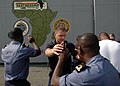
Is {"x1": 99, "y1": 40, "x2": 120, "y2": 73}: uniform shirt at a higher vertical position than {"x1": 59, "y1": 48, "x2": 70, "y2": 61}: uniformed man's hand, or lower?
lower

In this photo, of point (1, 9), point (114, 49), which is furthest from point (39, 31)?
point (114, 49)

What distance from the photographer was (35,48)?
17.7 feet

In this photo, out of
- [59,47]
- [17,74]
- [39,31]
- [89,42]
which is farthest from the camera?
[39,31]

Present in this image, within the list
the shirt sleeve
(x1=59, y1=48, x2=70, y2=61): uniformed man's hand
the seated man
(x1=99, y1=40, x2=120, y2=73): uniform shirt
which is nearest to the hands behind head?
(x1=59, y1=48, x2=70, y2=61): uniformed man's hand

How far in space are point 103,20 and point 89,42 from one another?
13.4 metres

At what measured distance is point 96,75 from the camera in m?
2.93

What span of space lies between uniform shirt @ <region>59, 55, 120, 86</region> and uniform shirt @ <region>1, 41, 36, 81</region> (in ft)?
7.20

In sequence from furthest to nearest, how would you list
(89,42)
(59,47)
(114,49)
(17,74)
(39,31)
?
(39,31), (114,49), (17,74), (59,47), (89,42)

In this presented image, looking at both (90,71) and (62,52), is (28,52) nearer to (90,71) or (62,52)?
(62,52)

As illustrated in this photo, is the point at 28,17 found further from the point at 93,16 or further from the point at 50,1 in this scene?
the point at 93,16

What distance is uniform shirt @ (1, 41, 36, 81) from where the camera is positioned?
5156 mm

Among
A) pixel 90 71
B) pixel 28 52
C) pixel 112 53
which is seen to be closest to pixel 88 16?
pixel 112 53

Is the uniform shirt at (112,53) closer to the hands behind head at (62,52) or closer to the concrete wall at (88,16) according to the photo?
the hands behind head at (62,52)

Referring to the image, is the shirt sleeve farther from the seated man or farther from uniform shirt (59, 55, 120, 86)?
uniform shirt (59, 55, 120, 86)
